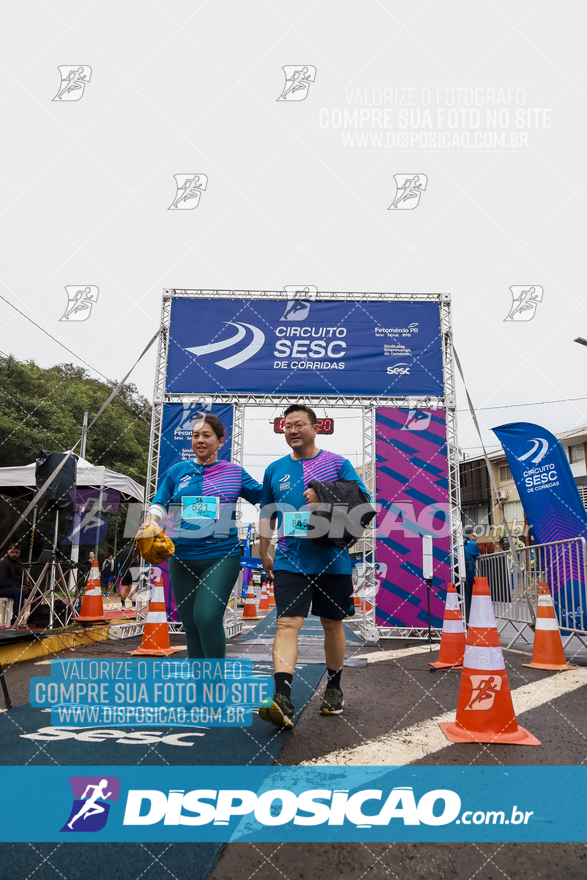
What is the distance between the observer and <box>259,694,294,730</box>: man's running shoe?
2994 mm

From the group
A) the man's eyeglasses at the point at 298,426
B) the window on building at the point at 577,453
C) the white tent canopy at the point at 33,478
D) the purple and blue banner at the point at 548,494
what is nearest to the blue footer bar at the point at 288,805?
the man's eyeglasses at the point at 298,426

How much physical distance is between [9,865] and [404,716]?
2567 mm

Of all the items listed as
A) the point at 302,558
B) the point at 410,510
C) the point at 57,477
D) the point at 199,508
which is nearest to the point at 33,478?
the point at 57,477

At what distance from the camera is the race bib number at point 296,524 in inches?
138

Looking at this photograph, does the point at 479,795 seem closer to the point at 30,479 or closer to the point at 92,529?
the point at 30,479

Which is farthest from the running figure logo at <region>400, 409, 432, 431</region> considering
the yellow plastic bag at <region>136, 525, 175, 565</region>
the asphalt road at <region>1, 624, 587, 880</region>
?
the yellow plastic bag at <region>136, 525, 175, 565</region>

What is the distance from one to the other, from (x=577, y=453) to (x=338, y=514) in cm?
3521

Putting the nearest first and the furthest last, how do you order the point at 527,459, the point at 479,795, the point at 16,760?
1. the point at 479,795
2. the point at 16,760
3. the point at 527,459

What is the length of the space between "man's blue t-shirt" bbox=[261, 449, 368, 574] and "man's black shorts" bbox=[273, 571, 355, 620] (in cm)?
4

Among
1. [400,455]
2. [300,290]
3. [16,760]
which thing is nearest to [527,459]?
[400,455]

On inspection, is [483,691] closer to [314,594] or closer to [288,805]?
[314,594]

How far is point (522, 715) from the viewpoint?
12.2ft

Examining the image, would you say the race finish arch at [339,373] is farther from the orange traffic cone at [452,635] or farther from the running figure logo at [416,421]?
the orange traffic cone at [452,635]

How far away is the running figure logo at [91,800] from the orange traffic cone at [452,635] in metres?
3.93
